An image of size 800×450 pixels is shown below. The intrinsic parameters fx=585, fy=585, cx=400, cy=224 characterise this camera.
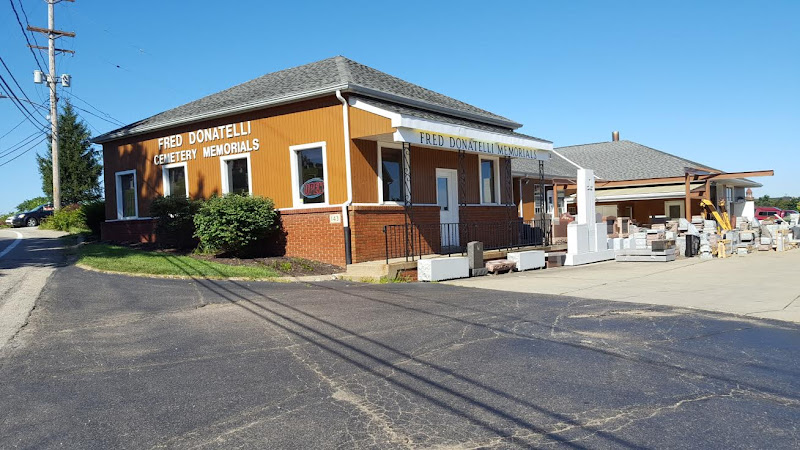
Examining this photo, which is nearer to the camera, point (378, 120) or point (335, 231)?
point (378, 120)

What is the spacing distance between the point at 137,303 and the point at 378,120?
21.5 ft

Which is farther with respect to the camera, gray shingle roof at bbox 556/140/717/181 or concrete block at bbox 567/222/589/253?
gray shingle roof at bbox 556/140/717/181

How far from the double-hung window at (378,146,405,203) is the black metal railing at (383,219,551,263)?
2.87 ft

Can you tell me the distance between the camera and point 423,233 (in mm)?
15758

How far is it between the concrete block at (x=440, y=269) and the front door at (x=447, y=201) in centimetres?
333

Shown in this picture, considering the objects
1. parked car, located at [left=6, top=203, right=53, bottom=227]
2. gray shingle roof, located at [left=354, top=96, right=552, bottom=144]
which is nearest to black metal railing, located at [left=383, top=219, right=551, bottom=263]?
gray shingle roof, located at [left=354, top=96, right=552, bottom=144]

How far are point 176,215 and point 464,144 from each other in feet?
27.2

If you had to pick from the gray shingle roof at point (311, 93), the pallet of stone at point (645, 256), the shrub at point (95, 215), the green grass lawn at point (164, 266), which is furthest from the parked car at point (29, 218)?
the pallet of stone at point (645, 256)

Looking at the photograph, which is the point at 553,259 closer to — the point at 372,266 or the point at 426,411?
the point at 372,266

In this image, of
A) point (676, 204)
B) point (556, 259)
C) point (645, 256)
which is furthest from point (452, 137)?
point (676, 204)

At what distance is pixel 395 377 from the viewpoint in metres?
5.51

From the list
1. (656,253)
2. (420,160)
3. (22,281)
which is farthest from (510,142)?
(22,281)

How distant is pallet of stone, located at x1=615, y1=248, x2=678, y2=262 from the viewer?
17.0m

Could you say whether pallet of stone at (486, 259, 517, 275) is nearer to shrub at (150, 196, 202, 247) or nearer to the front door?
the front door
